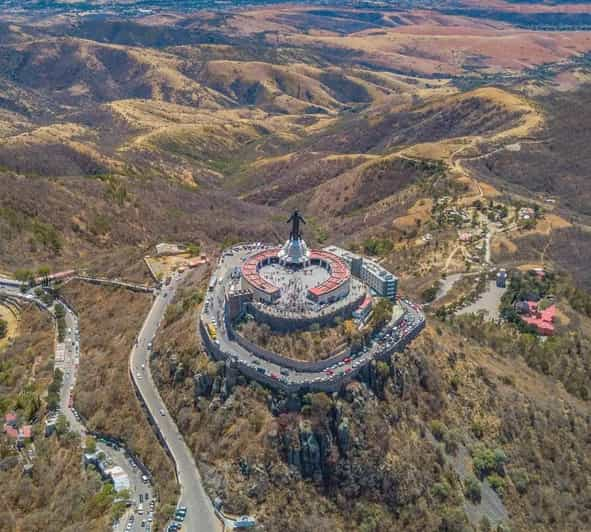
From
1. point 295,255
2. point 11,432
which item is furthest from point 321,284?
point 11,432

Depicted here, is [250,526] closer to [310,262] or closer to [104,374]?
[104,374]

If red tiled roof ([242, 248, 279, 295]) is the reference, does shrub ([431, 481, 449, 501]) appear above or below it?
below

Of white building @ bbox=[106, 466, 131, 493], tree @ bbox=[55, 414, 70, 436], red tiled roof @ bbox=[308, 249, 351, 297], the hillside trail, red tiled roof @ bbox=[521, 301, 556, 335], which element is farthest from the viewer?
red tiled roof @ bbox=[521, 301, 556, 335]

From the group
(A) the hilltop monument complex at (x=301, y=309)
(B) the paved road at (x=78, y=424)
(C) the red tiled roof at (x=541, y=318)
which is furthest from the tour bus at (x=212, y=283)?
(C) the red tiled roof at (x=541, y=318)

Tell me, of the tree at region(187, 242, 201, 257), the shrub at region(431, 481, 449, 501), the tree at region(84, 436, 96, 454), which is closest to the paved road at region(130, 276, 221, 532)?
the tree at region(84, 436, 96, 454)

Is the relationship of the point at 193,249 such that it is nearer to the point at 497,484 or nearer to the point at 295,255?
the point at 295,255

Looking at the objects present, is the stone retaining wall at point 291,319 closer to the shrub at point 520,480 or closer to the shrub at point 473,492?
the shrub at point 473,492

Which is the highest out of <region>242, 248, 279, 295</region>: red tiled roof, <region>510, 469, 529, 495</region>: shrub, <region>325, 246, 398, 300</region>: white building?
<region>242, 248, 279, 295</region>: red tiled roof

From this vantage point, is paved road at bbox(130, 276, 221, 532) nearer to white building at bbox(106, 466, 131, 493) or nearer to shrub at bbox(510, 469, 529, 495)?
white building at bbox(106, 466, 131, 493)

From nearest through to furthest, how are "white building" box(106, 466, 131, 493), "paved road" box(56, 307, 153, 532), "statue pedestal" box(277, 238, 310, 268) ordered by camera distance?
"paved road" box(56, 307, 153, 532) → "white building" box(106, 466, 131, 493) → "statue pedestal" box(277, 238, 310, 268)
